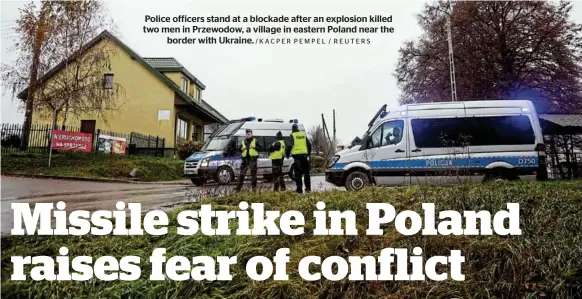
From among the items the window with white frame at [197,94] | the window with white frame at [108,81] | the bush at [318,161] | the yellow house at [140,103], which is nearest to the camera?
the window with white frame at [108,81]

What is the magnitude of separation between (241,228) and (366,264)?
1.23 metres

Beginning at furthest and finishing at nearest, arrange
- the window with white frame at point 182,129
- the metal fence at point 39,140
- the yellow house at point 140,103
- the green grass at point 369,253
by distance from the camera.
→ the window with white frame at point 182,129 → the yellow house at point 140,103 → the metal fence at point 39,140 → the green grass at point 369,253

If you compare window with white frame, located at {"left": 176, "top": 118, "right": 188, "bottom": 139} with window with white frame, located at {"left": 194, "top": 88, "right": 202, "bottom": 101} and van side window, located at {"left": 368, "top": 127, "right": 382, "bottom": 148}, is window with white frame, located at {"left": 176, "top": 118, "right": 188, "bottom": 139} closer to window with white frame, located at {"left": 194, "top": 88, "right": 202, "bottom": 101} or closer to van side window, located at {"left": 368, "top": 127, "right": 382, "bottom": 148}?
window with white frame, located at {"left": 194, "top": 88, "right": 202, "bottom": 101}

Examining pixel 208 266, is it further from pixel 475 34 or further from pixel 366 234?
pixel 475 34

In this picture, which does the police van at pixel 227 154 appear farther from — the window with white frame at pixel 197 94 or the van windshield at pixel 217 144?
the window with white frame at pixel 197 94

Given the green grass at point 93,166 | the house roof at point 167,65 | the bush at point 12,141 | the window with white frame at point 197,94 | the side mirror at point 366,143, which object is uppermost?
the house roof at point 167,65

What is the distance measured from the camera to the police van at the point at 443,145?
7.61 metres

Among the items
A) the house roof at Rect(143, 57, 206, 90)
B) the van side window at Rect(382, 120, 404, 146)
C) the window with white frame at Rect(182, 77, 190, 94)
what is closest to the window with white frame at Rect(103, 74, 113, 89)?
the house roof at Rect(143, 57, 206, 90)

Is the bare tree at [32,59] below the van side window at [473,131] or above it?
above

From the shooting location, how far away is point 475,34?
47.8 ft

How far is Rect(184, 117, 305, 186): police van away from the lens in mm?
10727

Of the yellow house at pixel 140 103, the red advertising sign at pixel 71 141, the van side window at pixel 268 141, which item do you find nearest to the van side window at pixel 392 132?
the van side window at pixel 268 141

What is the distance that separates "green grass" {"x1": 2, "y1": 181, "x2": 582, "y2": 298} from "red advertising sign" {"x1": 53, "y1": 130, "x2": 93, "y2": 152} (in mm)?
10481

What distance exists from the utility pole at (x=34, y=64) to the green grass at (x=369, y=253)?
37.2ft
